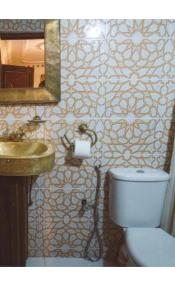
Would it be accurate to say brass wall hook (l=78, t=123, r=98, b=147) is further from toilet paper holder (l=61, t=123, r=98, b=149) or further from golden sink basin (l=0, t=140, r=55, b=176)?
golden sink basin (l=0, t=140, r=55, b=176)

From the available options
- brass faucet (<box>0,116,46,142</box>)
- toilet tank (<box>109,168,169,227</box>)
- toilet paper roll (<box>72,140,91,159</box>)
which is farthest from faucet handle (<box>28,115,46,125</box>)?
toilet tank (<box>109,168,169,227</box>)

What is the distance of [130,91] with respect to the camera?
60.2 inches

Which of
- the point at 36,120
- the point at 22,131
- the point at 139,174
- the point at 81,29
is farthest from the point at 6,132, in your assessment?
the point at 139,174

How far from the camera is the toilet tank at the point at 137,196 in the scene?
149cm

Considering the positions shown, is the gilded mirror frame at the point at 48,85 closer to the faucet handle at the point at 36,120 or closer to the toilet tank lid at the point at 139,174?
the faucet handle at the point at 36,120

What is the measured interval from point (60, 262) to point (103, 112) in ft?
3.82

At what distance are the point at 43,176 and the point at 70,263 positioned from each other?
27.5 inches

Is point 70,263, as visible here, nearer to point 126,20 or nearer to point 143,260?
point 143,260

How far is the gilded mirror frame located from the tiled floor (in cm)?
117

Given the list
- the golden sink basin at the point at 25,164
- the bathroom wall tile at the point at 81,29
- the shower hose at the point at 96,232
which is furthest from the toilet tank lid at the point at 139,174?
the bathroom wall tile at the point at 81,29

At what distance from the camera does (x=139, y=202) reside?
151 centimetres
